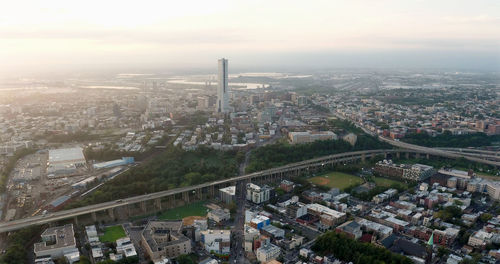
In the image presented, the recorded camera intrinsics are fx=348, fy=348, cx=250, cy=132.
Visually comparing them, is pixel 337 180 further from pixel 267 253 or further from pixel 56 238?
pixel 56 238

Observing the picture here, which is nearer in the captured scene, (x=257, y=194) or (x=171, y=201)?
(x=257, y=194)

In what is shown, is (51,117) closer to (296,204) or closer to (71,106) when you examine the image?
(71,106)

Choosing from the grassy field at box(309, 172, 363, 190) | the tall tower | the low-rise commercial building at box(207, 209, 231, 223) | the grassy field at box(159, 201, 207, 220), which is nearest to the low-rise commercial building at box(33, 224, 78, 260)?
the grassy field at box(159, 201, 207, 220)

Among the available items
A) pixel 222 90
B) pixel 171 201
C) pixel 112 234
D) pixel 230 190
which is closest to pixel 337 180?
pixel 230 190

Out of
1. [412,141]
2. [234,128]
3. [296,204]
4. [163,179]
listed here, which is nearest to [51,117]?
[234,128]

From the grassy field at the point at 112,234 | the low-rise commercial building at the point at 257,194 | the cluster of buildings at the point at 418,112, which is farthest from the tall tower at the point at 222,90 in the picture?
the grassy field at the point at 112,234
